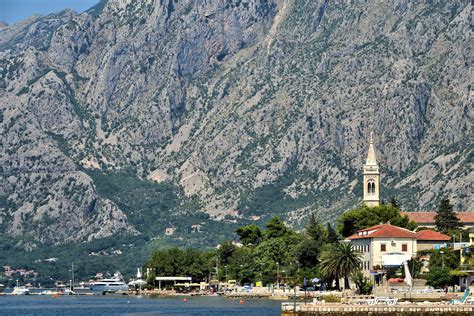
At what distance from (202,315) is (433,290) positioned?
2812cm

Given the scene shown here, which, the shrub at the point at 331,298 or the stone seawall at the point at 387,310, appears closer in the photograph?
the stone seawall at the point at 387,310

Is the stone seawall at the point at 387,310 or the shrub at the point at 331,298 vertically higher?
the shrub at the point at 331,298

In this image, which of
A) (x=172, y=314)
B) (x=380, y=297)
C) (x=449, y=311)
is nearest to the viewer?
(x=449, y=311)

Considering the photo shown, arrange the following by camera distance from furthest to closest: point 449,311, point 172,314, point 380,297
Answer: point 172,314 < point 380,297 < point 449,311

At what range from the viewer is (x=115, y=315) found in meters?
200

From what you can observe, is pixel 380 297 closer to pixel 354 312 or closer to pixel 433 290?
pixel 433 290

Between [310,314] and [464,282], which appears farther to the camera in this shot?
[464,282]

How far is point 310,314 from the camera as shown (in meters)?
160

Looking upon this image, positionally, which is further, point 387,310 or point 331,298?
point 331,298

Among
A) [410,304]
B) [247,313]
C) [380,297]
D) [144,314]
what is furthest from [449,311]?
[144,314]

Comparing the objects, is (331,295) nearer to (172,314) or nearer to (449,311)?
(172,314)

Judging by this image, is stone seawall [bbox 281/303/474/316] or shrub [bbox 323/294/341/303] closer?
stone seawall [bbox 281/303/474/316]

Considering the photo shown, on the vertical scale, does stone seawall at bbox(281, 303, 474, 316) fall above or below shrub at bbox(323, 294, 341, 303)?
below

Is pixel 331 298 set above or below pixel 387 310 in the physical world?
above
